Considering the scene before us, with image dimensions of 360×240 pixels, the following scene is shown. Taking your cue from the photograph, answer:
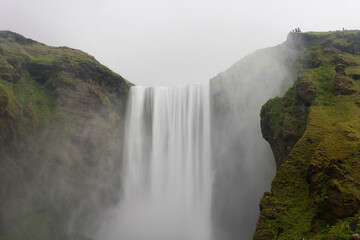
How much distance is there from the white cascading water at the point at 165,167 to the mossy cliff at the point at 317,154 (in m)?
14.2

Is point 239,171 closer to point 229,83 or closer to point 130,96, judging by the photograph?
point 229,83

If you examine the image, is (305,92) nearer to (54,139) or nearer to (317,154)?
(317,154)

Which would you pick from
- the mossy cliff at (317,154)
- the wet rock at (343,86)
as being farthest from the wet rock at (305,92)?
the wet rock at (343,86)

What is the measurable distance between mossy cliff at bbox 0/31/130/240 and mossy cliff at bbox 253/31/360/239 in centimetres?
1936

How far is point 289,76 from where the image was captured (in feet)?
89.4

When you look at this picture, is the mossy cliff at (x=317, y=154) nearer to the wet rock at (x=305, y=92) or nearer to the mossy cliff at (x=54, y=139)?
the wet rock at (x=305, y=92)

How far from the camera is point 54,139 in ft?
88.7

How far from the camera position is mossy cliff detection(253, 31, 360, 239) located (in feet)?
29.8

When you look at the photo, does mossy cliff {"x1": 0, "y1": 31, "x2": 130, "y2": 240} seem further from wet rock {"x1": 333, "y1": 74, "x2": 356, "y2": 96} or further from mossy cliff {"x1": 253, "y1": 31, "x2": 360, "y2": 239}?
wet rock {"x1": 333, "y1": 74, "x2": 356, "y2": 96}

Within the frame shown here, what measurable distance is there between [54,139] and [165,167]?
13026mm

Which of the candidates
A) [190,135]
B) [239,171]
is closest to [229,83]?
[190,135]

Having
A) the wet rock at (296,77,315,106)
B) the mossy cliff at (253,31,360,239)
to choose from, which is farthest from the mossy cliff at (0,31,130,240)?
the wet rock at (296,77,315,106)

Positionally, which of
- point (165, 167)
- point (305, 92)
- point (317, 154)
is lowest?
point (165, 167)

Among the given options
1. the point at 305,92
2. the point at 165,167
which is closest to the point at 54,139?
the point at 165,167
